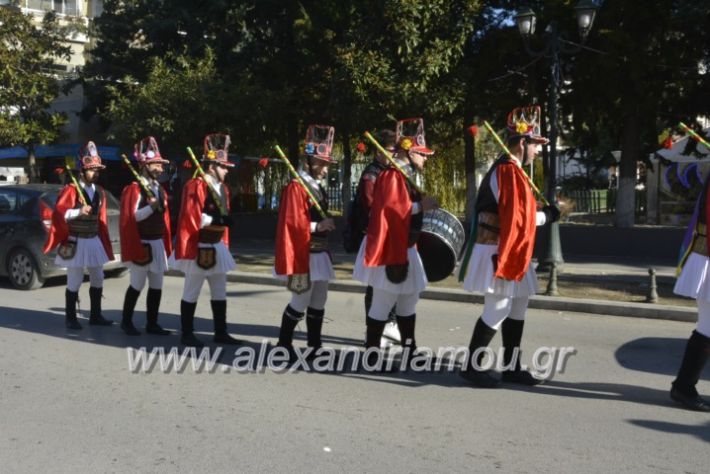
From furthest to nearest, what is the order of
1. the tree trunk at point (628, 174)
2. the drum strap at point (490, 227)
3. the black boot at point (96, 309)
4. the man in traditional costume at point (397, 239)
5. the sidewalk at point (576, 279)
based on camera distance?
the tree trunk at point (628, 174), the sidewalk at point (576, 279), the black boot at point (96, 309), the man in traditional costume at point (397, 239), the drum strap at point (490, 227)

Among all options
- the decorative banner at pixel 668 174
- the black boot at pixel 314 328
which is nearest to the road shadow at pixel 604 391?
the black boot at pixel 314 328

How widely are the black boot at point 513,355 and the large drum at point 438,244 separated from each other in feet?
3.29

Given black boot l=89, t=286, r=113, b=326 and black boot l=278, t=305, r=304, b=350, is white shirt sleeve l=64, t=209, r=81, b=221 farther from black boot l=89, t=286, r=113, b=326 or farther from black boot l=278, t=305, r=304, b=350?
black boot l=278, t=305, r=304, b=350

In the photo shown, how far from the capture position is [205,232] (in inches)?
287

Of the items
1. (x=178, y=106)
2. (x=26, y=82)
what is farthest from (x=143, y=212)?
(x=26, y=82)

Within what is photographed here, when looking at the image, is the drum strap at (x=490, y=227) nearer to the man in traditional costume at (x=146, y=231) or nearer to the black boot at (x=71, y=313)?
the man in traditional costume at (x=146, y=231)

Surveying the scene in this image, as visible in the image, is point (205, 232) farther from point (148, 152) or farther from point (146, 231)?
point (148, 152)

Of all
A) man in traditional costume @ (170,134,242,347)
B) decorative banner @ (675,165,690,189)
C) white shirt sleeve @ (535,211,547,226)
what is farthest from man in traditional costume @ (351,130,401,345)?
decorative banner @ (675,165,690,189)

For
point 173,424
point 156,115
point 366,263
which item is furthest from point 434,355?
point 156,115

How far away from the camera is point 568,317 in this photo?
9289 millimetres

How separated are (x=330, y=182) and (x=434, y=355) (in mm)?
21604

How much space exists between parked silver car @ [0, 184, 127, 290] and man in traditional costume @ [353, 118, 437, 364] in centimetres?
640

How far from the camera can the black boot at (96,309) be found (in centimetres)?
849

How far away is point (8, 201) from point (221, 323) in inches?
245
